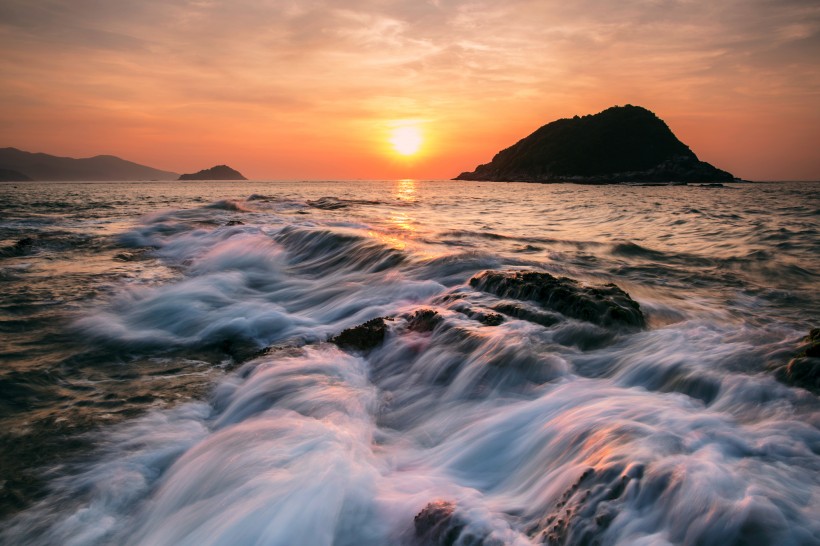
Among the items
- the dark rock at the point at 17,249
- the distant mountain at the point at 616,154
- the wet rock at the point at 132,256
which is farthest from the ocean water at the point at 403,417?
the distant mountain at the point at 616,154

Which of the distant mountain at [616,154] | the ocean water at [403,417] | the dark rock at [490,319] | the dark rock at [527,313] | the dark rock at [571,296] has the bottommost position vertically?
the ocean water at [403,417]

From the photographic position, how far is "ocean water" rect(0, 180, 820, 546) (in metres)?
2.88

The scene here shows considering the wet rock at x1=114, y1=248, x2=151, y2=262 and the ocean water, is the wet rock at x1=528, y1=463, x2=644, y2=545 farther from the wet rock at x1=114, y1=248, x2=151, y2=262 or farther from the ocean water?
the wet rock at x1=114, y1=248, x2=151, y2=262

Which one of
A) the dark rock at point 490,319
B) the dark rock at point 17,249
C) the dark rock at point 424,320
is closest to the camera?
the dark rock at point 490,319

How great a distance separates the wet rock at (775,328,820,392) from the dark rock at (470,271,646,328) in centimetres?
187

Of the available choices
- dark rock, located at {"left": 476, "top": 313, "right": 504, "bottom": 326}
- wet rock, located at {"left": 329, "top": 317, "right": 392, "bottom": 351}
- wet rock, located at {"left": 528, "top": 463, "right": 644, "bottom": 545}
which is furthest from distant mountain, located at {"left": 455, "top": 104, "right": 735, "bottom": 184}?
wet rock, located at {"left": 528, "top": 463, "right": 644, "bottom": 545}

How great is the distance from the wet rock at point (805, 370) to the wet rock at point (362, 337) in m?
4.42

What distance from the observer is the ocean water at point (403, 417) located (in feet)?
9.44

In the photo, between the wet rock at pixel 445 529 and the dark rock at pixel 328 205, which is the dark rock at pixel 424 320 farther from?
the dark rock at pixel 328 205

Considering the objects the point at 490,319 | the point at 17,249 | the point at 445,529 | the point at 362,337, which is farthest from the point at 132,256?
the point at 445,529

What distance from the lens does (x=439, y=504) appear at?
2.98m

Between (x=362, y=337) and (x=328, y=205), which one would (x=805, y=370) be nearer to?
(x=362, y=337)

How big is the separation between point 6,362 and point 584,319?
23.7ft

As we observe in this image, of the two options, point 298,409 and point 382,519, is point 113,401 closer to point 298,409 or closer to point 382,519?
point 298,409
